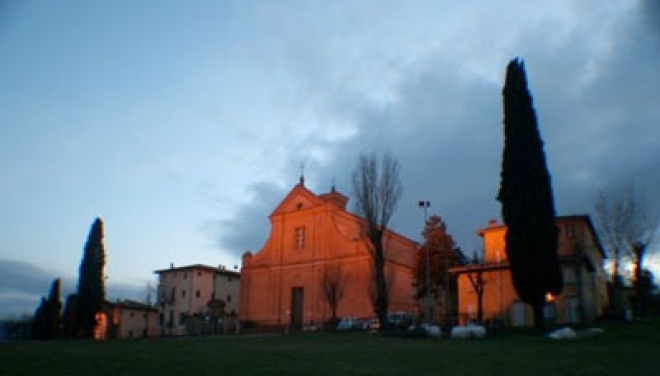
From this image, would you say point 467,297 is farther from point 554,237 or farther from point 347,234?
point 347,234

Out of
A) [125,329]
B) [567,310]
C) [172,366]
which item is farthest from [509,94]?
[125,329]

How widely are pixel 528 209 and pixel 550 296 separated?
853 centimetres

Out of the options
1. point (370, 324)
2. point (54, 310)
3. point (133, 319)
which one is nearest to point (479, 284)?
point (370, 324)

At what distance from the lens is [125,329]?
58469 millimetres

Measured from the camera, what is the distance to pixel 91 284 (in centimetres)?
4378

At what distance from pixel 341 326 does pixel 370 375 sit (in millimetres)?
24372

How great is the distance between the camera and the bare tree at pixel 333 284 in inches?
1393

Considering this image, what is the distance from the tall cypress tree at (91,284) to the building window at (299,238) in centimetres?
1551

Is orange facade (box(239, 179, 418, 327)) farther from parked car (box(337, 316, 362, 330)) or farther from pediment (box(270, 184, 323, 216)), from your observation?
parked car (box(337, 316, 362, 330))

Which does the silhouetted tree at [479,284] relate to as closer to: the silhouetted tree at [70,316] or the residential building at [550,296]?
the residential building at [550,296]

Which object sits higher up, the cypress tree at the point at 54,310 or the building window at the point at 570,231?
the building window at the point at 570,231

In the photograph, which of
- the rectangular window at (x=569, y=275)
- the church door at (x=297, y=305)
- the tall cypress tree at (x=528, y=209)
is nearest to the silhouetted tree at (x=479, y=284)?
the rectangular window at (x=569, y=275)

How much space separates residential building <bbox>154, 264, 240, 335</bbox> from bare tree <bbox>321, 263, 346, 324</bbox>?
23254 mm

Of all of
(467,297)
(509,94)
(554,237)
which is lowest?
(467,297)
